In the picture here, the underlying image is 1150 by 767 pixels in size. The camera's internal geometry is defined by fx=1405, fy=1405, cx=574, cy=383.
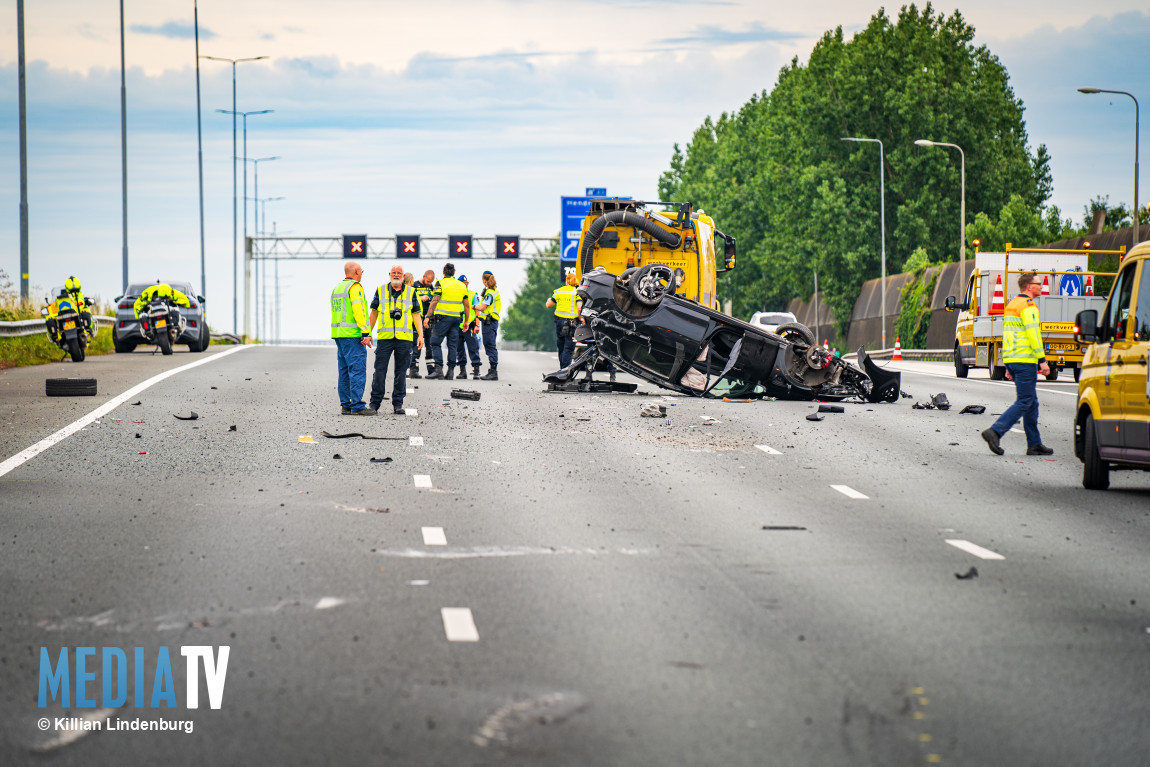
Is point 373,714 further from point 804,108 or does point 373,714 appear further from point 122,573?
point 804,108

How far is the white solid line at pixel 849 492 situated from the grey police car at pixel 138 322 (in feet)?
74.7

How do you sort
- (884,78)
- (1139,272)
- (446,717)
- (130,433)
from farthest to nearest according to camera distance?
(884,78) → (130,433) → (1139,272) → (446,717)

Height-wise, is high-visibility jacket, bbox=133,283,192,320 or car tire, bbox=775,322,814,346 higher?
high-visibility jacket, bbox=133,283,192,320

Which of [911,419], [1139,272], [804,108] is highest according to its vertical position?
[804,108]

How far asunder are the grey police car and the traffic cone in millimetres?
17892

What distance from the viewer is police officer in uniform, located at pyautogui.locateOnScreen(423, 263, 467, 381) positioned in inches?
889

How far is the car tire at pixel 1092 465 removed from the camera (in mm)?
11461

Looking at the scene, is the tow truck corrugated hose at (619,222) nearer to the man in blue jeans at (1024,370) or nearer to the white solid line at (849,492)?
the man in blue jeans at (1024,370)

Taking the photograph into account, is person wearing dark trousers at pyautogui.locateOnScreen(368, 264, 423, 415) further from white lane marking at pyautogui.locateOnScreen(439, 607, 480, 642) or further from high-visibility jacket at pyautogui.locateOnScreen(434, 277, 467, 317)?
white lane marking at pyautogui.locateOnScreen(439, 607, 480, 642)

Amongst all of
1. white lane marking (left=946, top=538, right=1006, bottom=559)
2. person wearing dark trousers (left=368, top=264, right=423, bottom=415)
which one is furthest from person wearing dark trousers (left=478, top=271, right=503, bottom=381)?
white lane marking (left=946, top=538, right=1006, bottom=559)

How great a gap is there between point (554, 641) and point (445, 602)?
916 mm

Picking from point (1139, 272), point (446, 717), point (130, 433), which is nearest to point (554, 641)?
point (446, 717)

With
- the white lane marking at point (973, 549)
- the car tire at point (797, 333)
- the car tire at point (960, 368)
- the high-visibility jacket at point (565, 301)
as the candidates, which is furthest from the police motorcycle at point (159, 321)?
the white lane marking at point (973, 549)

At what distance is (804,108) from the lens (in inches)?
2712
